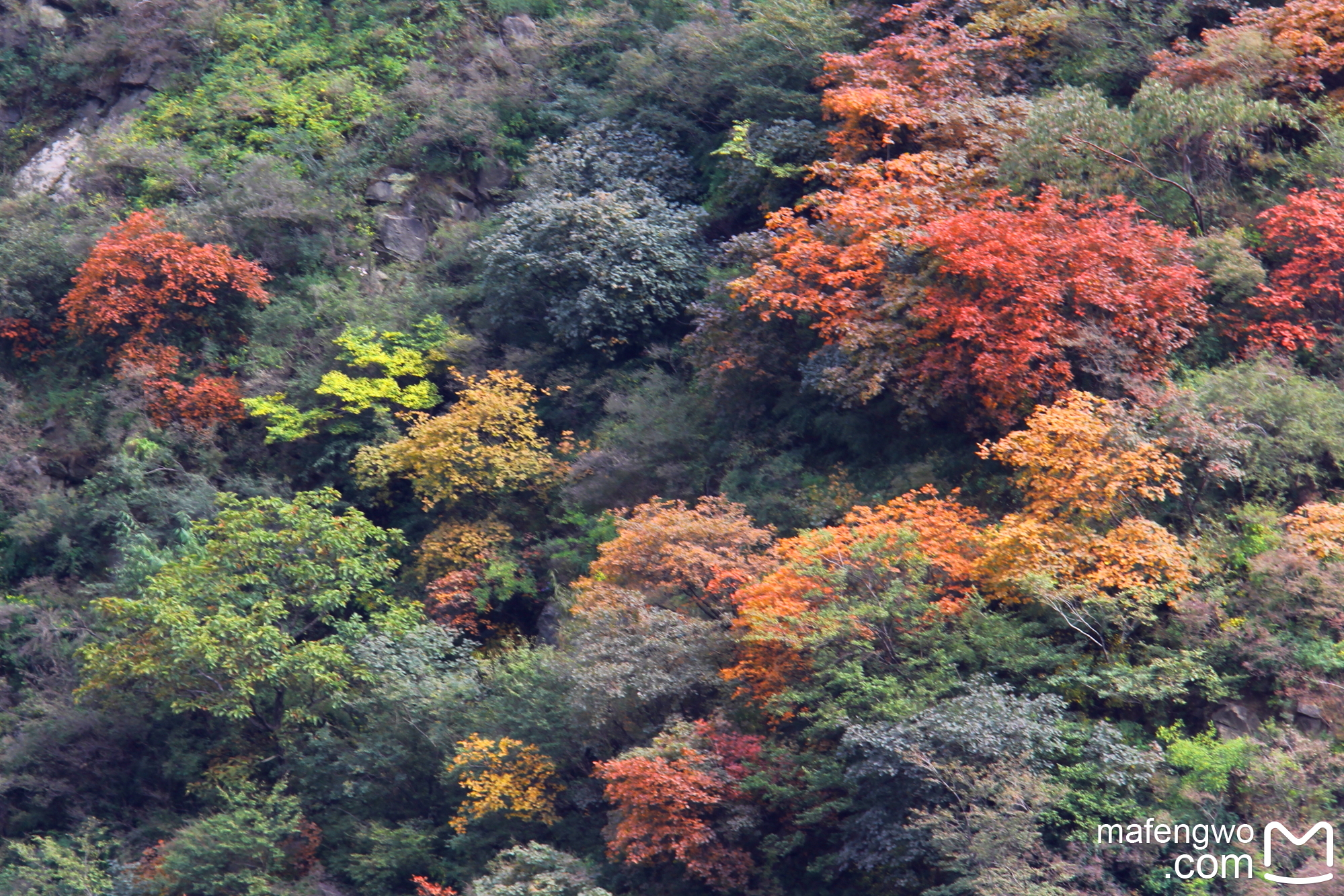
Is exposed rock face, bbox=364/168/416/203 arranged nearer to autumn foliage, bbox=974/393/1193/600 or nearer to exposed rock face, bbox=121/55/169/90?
exposed rock face, bbox=121/55/169/90

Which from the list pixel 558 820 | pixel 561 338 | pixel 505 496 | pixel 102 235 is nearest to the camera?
pixel 558 820

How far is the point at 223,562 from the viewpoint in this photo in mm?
19734

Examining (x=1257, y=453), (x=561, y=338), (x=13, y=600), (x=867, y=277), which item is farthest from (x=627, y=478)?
(x=13, y=600)

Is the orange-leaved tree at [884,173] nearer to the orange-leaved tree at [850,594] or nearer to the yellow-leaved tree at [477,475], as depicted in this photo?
the orange-leaved tree at [850,594]

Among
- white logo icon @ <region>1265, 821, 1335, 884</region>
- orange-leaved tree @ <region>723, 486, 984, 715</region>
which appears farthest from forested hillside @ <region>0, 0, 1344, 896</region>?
white logo icon @ <region>1265, 821, 1335, 884</region>

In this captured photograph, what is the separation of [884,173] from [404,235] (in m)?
11.1

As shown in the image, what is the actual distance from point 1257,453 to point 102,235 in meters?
21.3

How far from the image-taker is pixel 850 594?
15047mm

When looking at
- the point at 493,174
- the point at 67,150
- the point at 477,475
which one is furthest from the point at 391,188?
the point at 477,475

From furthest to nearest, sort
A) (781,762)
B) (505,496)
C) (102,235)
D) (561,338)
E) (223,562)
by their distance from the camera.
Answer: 1. (102,235)
2. (561,338)
3. (505,496)
4. (223,562)
5. (781,762)

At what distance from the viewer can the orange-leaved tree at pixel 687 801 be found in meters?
14.3

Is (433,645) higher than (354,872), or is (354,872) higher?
(433,645)

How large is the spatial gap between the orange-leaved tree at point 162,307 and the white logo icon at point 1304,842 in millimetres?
18725

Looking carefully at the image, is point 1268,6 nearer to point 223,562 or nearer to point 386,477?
point 386,477
